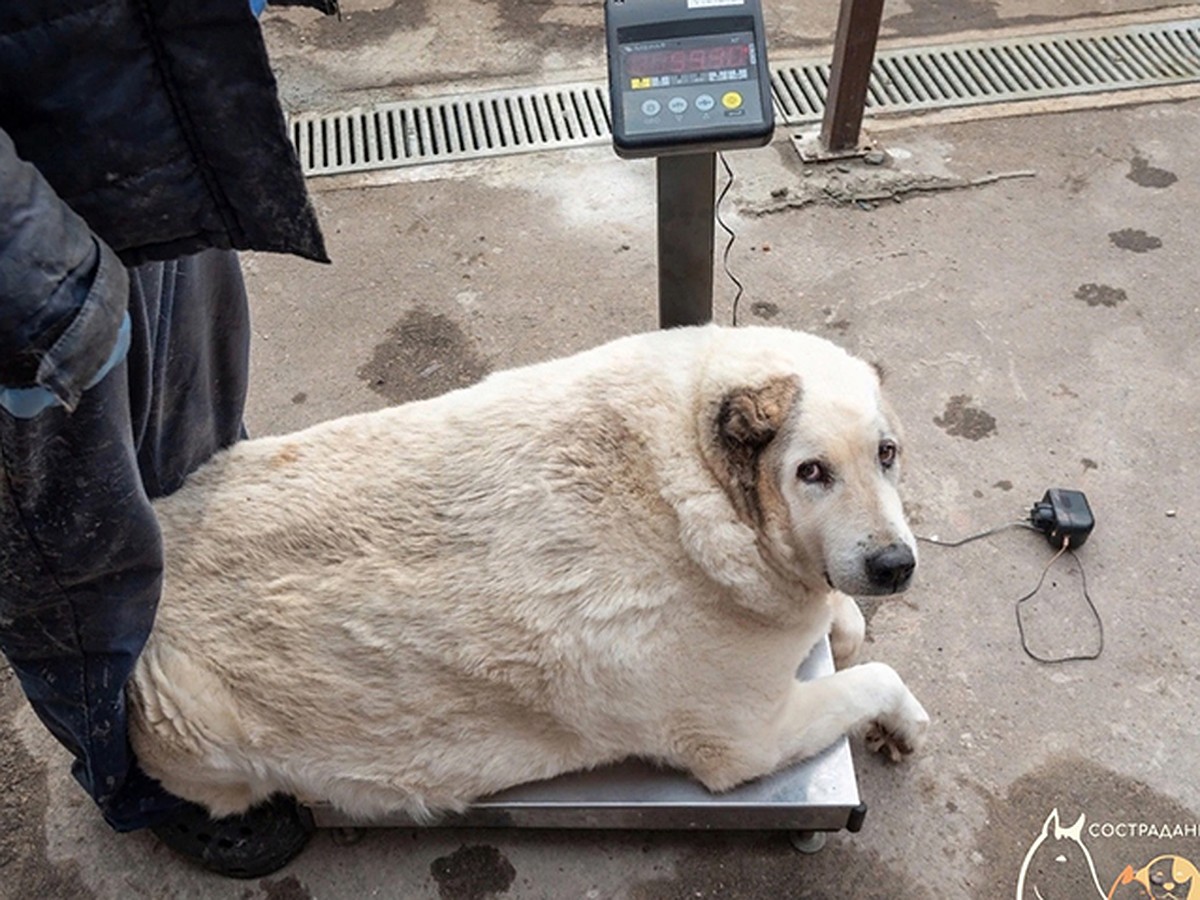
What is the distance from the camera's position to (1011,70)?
5078 millimetres

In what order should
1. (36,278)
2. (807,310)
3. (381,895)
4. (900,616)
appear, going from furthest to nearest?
(807,310)
(900,616)
(381,895)
(36,278)

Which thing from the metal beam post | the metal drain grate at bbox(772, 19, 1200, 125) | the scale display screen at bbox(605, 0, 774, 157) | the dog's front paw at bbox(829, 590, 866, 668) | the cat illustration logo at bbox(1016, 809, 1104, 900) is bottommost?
the cat illustration logo at bbox(1016, 809, 1104, 900)

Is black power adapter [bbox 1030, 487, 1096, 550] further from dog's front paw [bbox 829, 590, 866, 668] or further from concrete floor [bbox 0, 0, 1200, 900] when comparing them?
dog's front paw [bbox 829, 590, 866, 668]

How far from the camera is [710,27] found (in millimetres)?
2277

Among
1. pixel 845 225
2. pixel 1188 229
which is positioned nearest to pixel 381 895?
pixel 845 225

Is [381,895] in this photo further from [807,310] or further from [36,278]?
[807,310]

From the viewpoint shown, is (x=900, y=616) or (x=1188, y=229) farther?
(x=1188, y=229)

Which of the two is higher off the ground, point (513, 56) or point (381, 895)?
point (513, 56)

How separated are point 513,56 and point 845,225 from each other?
2096 millimetres

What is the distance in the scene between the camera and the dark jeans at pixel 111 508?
6.04ft

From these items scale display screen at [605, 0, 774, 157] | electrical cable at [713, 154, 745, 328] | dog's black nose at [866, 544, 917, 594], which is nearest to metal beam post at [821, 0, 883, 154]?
electrical cable at [713, 154, 745, 328]

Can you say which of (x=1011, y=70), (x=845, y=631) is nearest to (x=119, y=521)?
(x=845, y=631)

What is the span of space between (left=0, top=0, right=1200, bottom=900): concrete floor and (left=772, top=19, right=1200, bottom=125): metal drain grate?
21cm

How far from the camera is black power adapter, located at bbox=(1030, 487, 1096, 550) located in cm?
308
